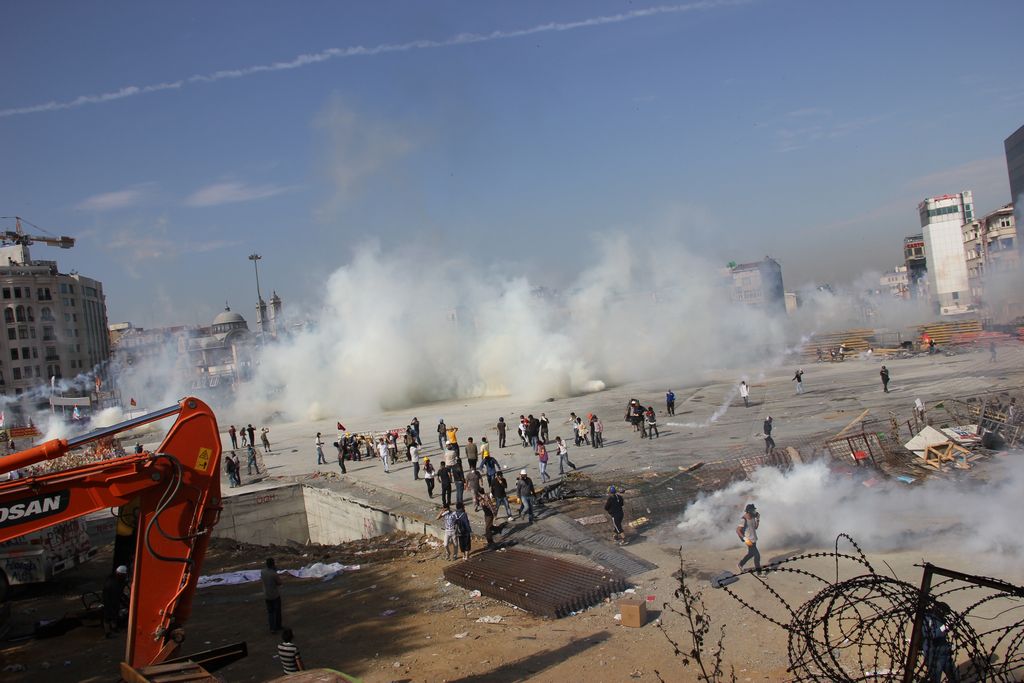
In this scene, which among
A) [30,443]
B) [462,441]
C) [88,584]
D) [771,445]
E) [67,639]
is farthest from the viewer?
[30,443]

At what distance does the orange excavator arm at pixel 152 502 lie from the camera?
22.3 ft

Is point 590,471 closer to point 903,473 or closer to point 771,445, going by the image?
point 771,445

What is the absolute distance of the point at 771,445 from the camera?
19.1 m

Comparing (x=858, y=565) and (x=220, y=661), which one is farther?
(x=858, y=565)

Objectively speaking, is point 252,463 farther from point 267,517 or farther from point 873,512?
point 873,512

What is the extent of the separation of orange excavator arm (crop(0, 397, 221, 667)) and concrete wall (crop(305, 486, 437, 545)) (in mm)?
9614

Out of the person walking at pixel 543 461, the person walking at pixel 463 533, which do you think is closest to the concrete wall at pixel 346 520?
the person walking at pixel 463 533

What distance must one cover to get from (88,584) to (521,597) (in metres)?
9.50

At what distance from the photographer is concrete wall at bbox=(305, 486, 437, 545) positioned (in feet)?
59.8

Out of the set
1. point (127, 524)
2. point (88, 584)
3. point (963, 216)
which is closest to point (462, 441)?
point (88, 584)

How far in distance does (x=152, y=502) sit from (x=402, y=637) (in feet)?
15.8

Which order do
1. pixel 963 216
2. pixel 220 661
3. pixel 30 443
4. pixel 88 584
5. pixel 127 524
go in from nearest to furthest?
pixel 220 661, pixel 127 524, pixel 88 584, pixel 30 443, pixel 963 216

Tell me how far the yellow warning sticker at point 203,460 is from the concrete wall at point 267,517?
47.4 ft

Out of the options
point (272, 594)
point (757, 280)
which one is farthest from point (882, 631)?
point (757, 280)
